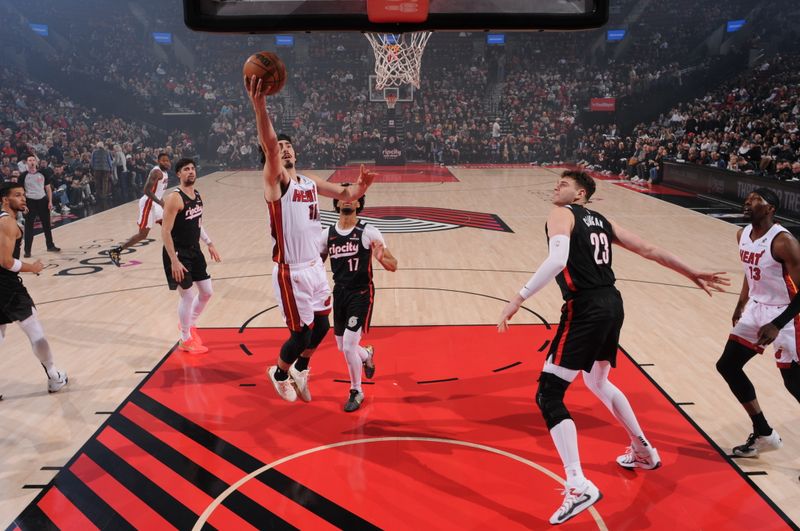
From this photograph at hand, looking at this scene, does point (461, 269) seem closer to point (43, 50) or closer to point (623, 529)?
point (623, 529)

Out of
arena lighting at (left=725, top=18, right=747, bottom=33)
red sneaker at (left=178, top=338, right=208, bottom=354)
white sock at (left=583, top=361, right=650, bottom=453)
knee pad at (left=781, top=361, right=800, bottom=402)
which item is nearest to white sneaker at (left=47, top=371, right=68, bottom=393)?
red sneaker at (left=178, top=338, right=208, bottom=354)

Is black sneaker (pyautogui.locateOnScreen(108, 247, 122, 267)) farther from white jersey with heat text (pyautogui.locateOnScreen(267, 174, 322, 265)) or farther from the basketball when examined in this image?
the basketball

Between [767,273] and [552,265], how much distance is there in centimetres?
172

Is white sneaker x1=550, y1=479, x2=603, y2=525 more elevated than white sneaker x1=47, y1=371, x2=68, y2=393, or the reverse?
white sneaker x1=550, y1=479, x2=603, y2=525

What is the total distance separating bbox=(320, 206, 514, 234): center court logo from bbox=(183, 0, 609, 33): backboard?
30.7 feet

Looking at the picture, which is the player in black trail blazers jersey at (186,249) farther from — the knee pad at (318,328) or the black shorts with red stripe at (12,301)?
the knee pad at (318,328)

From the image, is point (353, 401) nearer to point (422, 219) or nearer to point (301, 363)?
point (301, 363)

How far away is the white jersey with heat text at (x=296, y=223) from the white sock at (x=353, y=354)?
67 centimetres

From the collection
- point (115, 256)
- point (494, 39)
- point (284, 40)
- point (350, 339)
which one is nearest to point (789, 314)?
point (350, 339)

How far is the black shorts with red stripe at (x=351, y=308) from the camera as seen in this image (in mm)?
5023

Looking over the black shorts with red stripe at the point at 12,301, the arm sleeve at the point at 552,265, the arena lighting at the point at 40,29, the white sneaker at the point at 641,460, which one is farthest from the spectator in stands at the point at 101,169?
the white sneaker at the point at 641,460

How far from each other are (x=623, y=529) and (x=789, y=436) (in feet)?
6.27

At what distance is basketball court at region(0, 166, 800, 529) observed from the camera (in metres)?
3.81

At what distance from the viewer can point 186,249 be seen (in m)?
6.32
